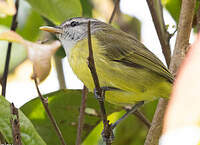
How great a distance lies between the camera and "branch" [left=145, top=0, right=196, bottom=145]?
6.63ft

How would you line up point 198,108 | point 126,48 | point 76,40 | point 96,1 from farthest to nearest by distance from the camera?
1. point 96,1
2. point 76,40
3. point 126,48
4. point 198,108

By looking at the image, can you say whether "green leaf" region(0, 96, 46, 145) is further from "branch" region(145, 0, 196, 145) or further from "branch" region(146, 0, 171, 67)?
"branch" region(146, 0, 171, 67)

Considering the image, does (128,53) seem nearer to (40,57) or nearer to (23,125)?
(23,125)

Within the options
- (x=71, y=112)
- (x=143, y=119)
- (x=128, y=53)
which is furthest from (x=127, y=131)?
(x=128, y=53)

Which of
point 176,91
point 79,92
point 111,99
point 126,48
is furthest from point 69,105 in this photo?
point 176,91

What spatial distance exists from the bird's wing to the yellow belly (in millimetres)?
52

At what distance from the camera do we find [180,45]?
2.21m

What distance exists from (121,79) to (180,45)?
48 centimetres

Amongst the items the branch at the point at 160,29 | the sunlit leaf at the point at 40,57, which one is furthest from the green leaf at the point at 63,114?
the sunlit leaf at the point at 40,57

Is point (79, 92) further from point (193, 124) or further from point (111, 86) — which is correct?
point (193, 124)

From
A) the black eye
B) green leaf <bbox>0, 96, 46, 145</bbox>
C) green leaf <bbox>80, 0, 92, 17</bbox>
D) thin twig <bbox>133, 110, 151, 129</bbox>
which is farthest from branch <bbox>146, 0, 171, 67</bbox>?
green leaf <bbox>0, 96, 46, 145</bbox>

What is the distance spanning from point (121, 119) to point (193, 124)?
2.01m

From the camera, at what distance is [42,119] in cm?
240

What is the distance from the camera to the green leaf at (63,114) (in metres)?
2.31
